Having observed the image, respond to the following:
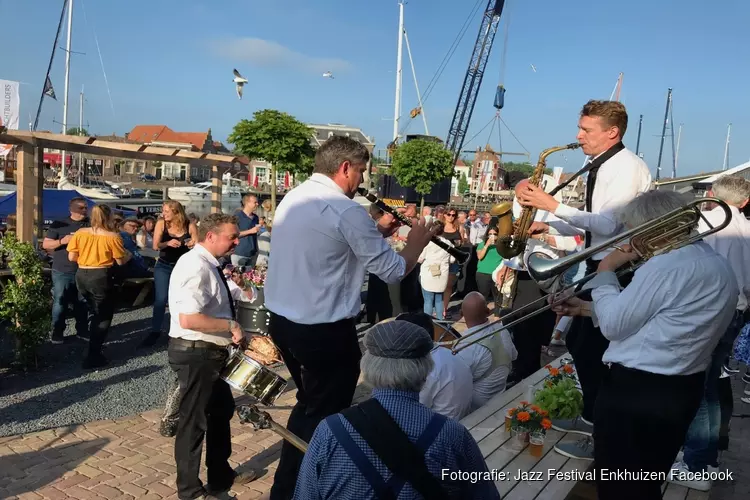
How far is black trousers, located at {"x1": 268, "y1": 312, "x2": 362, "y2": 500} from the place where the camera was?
2857 mm

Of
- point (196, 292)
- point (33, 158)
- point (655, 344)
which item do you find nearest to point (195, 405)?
point (196, 292)

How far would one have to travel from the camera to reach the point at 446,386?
3.56 meters

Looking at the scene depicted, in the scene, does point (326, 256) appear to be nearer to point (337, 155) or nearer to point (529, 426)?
point (337, 155)

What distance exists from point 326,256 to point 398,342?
102 cm

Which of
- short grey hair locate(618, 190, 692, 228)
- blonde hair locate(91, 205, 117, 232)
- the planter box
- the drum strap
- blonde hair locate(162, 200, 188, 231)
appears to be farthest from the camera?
the planter box

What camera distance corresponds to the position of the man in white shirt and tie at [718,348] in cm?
349

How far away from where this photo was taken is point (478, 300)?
15.9 ft

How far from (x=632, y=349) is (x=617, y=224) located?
77 centimetres

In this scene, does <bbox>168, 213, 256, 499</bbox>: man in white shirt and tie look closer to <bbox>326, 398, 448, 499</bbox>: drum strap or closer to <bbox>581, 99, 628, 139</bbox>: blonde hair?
<bbox>326, 398, 448, 499</bbox>: drum strap

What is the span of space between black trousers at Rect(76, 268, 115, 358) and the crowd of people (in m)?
3.38

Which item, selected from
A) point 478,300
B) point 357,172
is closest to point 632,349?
point 357,172

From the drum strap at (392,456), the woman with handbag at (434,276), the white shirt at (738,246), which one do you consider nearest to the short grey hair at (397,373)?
the drum strap at (392,456)

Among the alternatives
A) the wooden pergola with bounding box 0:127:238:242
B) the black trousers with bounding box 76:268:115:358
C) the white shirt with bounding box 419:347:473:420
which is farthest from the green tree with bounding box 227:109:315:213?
the white shirt with bounding box 419:347:473:420

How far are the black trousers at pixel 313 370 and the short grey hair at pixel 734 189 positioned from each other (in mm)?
2790
